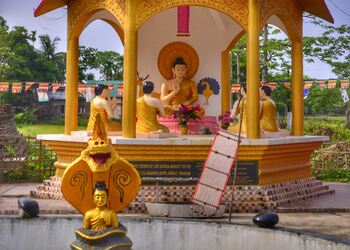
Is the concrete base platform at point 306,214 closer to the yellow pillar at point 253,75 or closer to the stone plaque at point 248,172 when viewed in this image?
the stone plaque at point 248,172

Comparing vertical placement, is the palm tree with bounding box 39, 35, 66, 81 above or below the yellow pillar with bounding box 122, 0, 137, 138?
above

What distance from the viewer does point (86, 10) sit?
13.5 m

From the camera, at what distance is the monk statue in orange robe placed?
50.2ft

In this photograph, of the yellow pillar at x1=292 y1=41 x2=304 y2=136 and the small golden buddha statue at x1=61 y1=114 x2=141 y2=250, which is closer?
the small golden buddha statue at x1=61 y1=114 x2=141 y2=250

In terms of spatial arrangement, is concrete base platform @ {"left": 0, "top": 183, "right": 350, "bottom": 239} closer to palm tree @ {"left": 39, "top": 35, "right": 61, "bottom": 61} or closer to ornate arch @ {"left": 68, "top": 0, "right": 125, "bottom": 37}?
ornate arch @ {"left": 68, "top": 0, "right": 125, "bottom": 37}

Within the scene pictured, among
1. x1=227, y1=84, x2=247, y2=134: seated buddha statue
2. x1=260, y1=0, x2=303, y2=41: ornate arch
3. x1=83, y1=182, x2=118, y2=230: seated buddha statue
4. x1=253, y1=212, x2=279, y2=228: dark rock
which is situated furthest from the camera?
x1=227, y1=84, x2=247, y2=134: seated buddha statue

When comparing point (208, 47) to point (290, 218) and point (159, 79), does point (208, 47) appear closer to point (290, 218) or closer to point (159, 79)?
point (159, 79)

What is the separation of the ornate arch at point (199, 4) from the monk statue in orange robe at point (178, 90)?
329 cm

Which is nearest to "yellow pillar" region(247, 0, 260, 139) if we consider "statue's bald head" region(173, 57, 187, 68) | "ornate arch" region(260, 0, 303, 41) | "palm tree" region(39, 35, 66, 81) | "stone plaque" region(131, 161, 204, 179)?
"ornate arch" region(260, 0, 303, 41)

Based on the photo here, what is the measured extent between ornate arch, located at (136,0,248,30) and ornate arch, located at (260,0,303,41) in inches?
17.9

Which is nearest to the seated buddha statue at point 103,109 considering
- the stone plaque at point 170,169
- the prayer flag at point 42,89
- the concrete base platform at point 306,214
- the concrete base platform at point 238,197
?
the stone plaque at point 170,169

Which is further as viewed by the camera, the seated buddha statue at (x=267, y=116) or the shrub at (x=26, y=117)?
the shrub at (x=26, y=117)

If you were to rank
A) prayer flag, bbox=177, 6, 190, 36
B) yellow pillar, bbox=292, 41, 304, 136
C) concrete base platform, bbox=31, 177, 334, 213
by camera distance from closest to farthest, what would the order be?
concrete base platform, bbox=31, 177, 334, 213 < yellow pillar, bbox=292, 41, 304, 136 < prayer flag, bbox=177, 6, 190, 36

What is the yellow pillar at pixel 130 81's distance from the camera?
1199 centimetres
